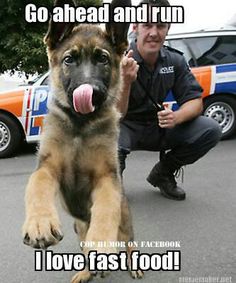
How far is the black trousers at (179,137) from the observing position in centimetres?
515

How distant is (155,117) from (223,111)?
164 inches

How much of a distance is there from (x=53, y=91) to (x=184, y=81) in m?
2.32

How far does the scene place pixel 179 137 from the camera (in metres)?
5.25

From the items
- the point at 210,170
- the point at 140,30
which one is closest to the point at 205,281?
the point at 140,30

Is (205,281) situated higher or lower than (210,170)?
lower

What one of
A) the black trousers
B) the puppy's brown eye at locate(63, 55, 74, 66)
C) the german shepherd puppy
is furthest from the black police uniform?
the puppy's brown eye at locate(63, 55, 74, 66)

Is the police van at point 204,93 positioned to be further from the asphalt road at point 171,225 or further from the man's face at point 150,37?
the man's face at point 150,37

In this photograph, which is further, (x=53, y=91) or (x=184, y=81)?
(x=184, y=81)

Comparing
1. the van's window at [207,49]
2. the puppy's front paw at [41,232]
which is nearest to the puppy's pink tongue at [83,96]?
the puppy's front paw at [41,232]

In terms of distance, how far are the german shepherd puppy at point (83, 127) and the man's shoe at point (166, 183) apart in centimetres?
234

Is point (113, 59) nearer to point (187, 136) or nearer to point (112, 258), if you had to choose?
point (112, 258)

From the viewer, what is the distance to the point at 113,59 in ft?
10.4

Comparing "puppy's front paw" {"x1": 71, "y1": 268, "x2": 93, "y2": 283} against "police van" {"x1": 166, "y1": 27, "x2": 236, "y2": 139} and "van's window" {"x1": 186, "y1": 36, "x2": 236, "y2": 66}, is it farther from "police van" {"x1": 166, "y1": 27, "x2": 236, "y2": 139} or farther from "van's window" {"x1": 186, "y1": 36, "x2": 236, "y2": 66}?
"van's window" {"x1": 186, "y1": 36, "x2": 236, "y2": 66}

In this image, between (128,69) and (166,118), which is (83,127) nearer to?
(128,69)
